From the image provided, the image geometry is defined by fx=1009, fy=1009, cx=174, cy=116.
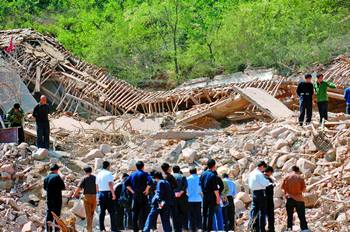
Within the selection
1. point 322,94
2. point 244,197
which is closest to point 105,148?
point 244,197

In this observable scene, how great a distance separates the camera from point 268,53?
138 feet

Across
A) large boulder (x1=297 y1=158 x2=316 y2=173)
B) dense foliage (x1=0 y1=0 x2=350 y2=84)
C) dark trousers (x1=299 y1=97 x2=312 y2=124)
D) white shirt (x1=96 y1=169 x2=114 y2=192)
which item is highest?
dense foliage (x1=0 y1=0 x2=350 y2=84)

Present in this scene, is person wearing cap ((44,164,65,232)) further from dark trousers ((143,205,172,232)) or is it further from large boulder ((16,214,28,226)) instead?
dark trousers ((143,205,172,232))

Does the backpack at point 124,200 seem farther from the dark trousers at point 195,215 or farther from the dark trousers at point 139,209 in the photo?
the dark trousers at point 195,215

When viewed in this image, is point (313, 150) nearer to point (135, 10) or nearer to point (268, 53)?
point (268, 53)

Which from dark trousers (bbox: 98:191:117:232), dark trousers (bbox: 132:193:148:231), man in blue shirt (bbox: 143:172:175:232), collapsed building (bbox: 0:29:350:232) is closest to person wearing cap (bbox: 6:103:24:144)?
collapsed building (bbox: 0:29:350:232)

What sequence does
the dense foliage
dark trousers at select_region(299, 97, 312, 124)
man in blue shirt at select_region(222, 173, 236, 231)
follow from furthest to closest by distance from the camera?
the dense foliage < dark trousers at select_region(299, 97, 312, 124) < man in blue shirt at select_region(222, 173, 236, 231)

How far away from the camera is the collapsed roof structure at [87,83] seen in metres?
35.3

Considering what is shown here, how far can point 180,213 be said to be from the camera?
19.1 m

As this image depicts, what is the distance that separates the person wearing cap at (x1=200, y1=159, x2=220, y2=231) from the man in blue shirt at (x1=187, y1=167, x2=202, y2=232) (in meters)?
0.50

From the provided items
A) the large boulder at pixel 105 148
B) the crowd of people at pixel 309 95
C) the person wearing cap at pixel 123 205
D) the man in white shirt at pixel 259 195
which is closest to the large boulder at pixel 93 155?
the large boulder at pixel 105 148

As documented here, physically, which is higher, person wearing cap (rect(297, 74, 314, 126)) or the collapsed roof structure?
the collapsed roof structure

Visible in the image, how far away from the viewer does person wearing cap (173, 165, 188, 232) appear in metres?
18.7

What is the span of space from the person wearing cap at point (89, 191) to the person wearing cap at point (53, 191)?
361 millimetres
